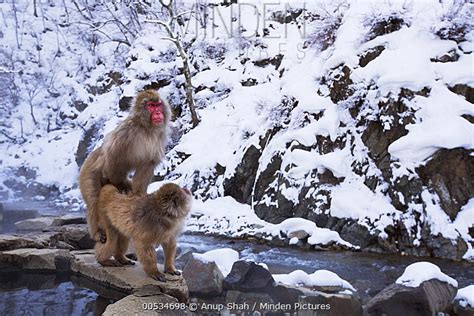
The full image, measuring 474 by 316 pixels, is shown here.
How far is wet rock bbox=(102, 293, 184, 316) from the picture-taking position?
262cm

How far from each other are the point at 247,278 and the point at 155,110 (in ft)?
5.81

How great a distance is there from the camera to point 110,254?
3566 mm

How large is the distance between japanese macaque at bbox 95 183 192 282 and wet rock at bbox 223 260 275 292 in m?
0.81

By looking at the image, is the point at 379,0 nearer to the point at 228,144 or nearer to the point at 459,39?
the point at 459,39

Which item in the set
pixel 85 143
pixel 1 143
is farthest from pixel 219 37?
pixel 1 143

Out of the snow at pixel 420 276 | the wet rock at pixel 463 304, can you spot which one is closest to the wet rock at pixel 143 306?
the snow at pixel 420 276

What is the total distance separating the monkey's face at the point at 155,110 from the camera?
10.7 ft

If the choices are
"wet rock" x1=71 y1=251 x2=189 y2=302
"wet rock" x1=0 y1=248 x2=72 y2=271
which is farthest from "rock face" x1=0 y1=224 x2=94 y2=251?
"wet rock" x1=71 y1=251 x2=189 y2=302

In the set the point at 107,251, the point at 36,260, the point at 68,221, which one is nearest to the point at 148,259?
the point at 107,251

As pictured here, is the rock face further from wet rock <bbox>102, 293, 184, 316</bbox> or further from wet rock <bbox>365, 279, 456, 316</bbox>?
wet rock <bbox>365, 279, 456, 316</bbox>

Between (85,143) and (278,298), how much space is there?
12398 mm

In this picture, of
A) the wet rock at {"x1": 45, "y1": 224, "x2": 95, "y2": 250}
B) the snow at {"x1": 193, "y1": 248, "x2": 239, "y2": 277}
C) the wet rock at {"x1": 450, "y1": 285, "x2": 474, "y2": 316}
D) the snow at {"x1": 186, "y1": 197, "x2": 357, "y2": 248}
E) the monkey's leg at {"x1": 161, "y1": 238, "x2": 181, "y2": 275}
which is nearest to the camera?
the monkey's leg at {"x1": 161, "y1": 238, "x2": 181, "y2": 275}

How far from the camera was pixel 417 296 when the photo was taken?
148 inches

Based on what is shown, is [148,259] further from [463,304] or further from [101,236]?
[463,304]
